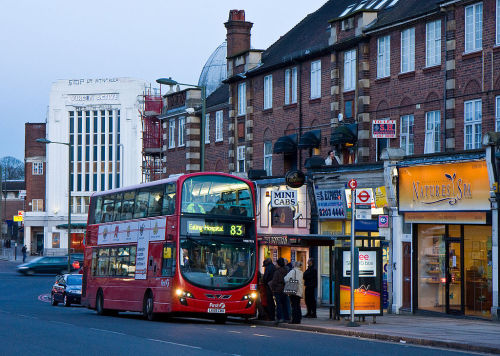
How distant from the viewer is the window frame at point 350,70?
34.9 metres

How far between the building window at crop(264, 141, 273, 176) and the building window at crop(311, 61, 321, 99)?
4574 mm

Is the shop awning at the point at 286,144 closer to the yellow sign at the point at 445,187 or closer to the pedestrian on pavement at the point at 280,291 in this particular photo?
the yellow sign at the point at 445,187

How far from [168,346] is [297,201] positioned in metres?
19.4

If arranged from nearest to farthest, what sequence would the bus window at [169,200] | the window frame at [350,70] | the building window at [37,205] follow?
1. the bus window at [169,200]
2. the window frame at [350,70]
3. the building window at [37,205]

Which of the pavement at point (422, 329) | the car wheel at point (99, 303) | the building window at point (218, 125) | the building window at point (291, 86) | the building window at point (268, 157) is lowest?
the car wheel at point (99, 303)

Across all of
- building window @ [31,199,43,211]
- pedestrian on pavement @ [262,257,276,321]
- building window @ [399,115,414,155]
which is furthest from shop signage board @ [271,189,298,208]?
building window @ [31,199,43,211]

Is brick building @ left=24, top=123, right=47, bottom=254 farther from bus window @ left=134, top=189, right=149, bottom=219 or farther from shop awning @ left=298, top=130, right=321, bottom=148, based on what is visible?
bus window @ left=134, top=189, right=149, bottom=219

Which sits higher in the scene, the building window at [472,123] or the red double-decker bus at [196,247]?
the building window at [472,123]

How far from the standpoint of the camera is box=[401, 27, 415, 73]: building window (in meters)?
31.5

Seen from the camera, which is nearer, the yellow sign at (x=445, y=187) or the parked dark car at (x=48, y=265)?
the yellow sign at (x=445, y=187)

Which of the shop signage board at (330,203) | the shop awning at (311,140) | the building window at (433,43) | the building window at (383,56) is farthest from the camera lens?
the shop awning at (311,140)

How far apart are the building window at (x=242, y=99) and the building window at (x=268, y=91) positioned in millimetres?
2063

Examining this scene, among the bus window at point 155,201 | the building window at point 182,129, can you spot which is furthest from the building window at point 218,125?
the bus window at point 155,201

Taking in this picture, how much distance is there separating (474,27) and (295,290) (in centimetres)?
972
